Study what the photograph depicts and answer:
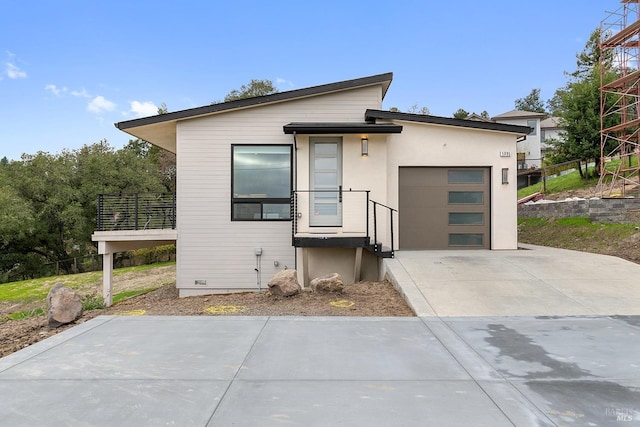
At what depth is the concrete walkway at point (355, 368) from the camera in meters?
2.72

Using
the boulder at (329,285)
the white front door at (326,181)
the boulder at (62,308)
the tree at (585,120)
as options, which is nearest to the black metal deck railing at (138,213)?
the white front door at (326,181)

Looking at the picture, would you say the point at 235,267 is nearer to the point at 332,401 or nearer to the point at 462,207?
the point at 462,207

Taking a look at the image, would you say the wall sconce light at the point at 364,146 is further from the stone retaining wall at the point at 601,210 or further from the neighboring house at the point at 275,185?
the stone retaining wall at the point at 601,210

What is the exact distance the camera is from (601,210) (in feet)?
38.0

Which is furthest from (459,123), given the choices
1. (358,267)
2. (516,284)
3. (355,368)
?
(355,368)

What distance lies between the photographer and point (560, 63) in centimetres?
3559

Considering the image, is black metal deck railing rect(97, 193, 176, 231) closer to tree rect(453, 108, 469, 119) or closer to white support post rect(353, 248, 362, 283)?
white support post rect(353, 248, 362, 283)

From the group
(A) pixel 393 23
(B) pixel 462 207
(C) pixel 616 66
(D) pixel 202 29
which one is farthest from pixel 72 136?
(C) pixel 616 66

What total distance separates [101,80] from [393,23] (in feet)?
63.6

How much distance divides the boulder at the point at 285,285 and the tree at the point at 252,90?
89.1 feet

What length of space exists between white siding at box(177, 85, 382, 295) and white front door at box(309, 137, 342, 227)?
0.72 metres

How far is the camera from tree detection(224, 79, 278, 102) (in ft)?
104

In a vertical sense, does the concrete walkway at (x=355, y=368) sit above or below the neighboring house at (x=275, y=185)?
below

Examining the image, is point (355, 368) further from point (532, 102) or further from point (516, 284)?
point (532, 102)
